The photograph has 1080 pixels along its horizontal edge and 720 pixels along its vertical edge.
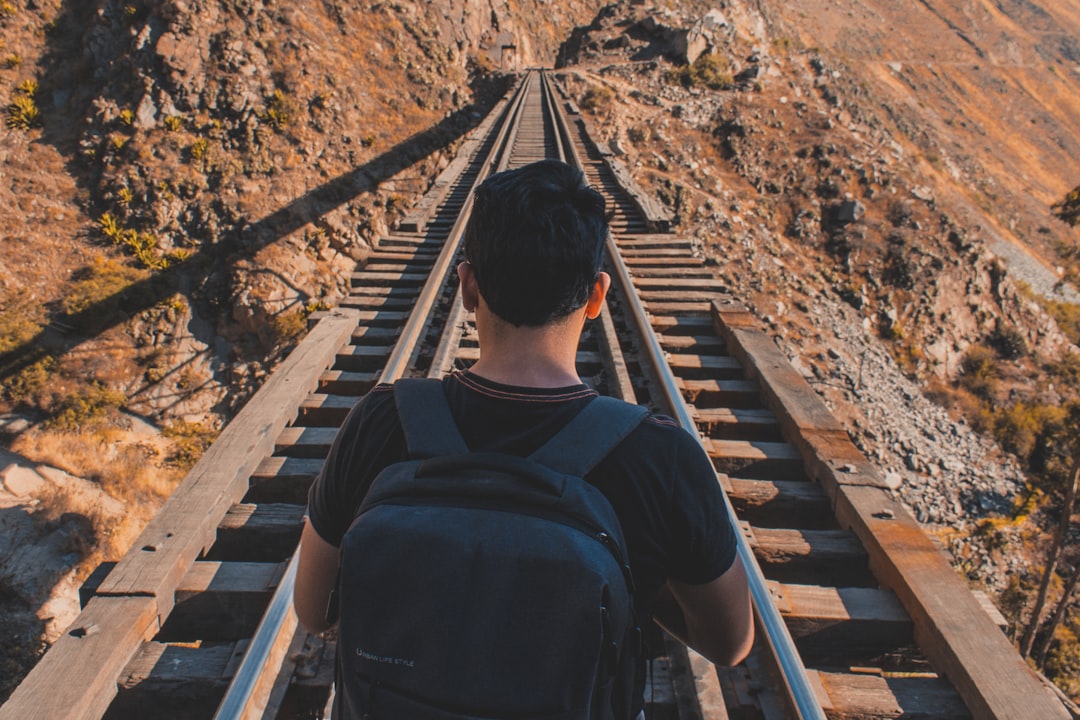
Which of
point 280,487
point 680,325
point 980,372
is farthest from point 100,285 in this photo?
point 980,372

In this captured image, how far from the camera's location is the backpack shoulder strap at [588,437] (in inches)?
44.4

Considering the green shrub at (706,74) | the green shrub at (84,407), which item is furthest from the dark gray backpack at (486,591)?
the green shrub at (706,74)

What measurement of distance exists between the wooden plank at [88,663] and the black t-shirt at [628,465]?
1.52 m

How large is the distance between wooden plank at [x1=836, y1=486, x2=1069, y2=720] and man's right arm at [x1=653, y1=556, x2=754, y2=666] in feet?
4.04

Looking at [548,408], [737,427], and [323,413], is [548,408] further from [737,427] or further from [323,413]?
[323,413]

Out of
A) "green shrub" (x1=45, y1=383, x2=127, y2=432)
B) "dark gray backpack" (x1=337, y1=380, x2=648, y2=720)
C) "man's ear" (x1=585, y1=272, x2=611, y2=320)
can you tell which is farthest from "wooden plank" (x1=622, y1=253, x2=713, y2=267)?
"green shrub" (x1=45, y1=383, x2=127, y2=432)

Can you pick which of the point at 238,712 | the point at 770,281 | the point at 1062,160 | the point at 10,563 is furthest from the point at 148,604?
the point at 1062,160

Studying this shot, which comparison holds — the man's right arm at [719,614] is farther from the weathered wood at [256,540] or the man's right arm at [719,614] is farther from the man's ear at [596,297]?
the weathered wood at [256,540]

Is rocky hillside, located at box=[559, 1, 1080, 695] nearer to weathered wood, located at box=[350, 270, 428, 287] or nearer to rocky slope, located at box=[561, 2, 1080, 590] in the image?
rocky slope, located at box=[561, 2, 1080, 590]

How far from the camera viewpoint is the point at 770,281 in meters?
14.7

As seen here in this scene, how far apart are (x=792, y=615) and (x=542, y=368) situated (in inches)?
75.9

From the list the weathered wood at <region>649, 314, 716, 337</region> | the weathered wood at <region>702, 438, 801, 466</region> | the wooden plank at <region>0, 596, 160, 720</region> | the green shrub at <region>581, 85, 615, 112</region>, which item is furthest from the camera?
the green shrub at <region>581, 85, 615, 112</region>

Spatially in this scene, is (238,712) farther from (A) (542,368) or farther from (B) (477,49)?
(B) (477,49)

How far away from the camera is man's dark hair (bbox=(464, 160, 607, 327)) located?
123 centimetres
